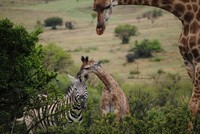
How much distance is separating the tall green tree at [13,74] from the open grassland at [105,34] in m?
28.1

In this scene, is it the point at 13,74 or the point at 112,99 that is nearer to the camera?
the point at 13,74

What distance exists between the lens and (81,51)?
176ft

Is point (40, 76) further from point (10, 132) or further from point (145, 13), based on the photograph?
point (145, 13)

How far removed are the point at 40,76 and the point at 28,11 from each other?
64.7 m

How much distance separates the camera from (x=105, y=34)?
62875 mm

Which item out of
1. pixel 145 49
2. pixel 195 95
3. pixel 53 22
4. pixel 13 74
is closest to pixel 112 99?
pixel 13 74

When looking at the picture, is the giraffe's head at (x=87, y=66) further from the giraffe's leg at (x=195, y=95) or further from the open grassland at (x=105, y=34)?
the open grassland at (x=105, y=34)

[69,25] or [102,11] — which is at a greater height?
[102,11]

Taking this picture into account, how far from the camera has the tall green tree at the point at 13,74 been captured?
1010 centimetres

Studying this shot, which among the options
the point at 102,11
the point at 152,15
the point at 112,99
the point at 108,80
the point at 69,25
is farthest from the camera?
the point at 152,15

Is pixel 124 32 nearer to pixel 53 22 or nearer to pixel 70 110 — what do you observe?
pixel 53 22

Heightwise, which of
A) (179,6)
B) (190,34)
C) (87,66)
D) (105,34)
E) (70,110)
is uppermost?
(179,6)

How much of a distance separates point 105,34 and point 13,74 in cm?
Result: 5278

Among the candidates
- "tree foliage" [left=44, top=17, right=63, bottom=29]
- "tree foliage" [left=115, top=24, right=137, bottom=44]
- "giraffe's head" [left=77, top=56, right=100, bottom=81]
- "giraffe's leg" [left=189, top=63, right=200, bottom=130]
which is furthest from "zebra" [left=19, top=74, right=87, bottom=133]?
"tree foliage" [left=44, top=17, right=63, bottom=29]
